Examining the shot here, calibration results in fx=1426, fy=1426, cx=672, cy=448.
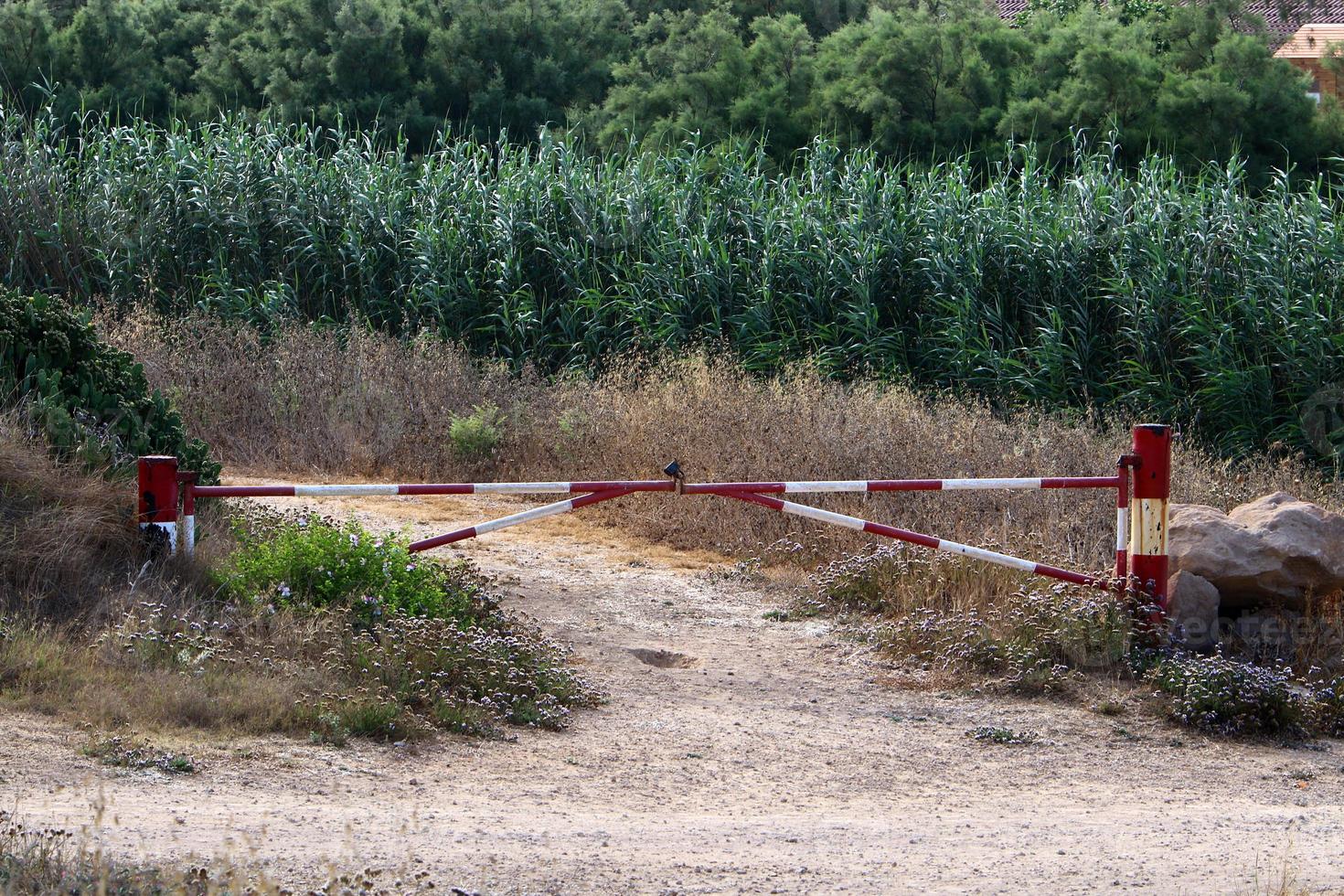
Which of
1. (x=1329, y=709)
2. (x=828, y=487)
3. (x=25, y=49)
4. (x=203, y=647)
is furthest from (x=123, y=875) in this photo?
(x=25, y=49)

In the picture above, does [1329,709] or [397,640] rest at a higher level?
[397,640]

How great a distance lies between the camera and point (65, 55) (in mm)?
24984

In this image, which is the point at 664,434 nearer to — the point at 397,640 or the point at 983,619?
the point at 983,619

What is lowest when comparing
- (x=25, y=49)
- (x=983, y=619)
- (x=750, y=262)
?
(x=983, y=619)

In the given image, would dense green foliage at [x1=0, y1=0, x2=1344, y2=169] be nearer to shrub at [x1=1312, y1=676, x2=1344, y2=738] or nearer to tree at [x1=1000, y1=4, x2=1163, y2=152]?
tree at [x1=1000, y1=4, x2=1163, y2=152]

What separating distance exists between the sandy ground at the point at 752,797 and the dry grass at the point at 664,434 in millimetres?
1919

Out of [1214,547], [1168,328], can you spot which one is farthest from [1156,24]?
[1214,547]

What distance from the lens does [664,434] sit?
36.4 feet

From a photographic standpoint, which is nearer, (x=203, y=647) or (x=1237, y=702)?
(x=203, y=647)

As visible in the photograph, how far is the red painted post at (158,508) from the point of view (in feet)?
20.8

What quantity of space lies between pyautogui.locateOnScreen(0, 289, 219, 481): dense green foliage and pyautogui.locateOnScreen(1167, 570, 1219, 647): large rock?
5.08 m

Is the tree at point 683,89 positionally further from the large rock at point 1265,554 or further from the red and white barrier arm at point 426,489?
the red and white barrier arm at point 426,489

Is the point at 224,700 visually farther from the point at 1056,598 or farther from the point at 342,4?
the point at 342,4

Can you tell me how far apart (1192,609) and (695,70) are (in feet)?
60.3
